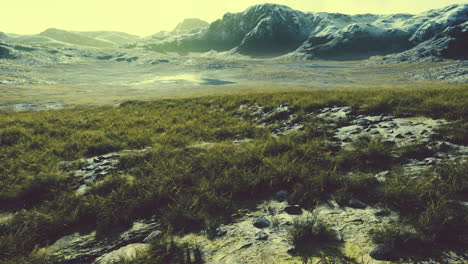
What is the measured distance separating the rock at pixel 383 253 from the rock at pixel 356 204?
99 centimetres

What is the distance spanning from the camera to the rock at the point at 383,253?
2707 millimetres

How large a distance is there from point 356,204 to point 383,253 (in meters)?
1.13

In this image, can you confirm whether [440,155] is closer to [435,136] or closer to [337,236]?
[435,136]

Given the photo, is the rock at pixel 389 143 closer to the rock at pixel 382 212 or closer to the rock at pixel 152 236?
the rock at pixel 382 212

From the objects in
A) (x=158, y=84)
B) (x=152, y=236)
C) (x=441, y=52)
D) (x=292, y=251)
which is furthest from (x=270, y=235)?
(x=441, y=52)

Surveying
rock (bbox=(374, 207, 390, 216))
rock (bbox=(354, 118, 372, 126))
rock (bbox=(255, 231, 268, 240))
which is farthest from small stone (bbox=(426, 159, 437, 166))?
rock (bbox=(255, 231, 268, 240))

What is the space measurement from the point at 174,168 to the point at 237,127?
15.7 ft

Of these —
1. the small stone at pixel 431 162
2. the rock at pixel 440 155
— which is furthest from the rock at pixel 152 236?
the rock at pixel 440 155

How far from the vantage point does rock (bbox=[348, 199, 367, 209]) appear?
3750mm

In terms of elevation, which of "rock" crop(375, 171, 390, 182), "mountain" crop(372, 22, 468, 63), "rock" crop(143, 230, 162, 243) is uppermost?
"mountain" crop(372, 22, 468, 63)

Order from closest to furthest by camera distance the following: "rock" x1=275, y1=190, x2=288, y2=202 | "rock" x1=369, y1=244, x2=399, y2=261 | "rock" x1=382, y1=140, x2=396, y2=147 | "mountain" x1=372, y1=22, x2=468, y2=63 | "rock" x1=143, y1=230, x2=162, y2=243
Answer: "rock" x1=369, y1=244, x2=399, y2=261 → "rock" x1=143, y1=230, x2=162, y2=243 → "rock" x1=275, y1=190, x2=288, y2=202 → "rock" x1=382, y1=140, x2=396, y2=147 → "mountain" x1=372, y1=22, x2=468, y2=63

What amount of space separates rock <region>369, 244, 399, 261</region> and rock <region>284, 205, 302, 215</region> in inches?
47.3

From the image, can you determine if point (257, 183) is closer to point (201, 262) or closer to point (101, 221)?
point (201, 262)

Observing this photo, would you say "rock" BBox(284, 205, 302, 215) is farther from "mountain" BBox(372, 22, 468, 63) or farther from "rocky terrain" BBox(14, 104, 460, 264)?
"mountain" BBox(372, 22, 468, 63)
